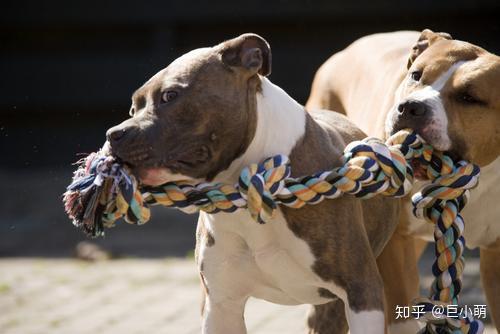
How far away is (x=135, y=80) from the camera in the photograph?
10.4 meters

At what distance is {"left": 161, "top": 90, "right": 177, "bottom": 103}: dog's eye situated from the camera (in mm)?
3457

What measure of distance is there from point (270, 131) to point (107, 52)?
7.16m

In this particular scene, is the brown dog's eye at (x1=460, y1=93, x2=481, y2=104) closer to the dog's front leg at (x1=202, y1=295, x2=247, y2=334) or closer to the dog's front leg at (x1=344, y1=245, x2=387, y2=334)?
the dog's front leg at (x1=344, y1=245, x2=387, y2=334)

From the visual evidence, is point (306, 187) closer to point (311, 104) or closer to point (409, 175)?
point (409, 175)

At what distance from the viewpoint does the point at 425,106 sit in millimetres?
3873

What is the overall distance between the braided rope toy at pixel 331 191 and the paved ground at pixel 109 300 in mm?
1952

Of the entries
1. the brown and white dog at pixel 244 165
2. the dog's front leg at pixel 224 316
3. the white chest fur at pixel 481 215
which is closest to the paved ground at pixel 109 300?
the white chest fur at pixel 481 215

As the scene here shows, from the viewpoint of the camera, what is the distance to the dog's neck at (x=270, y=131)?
366 cm

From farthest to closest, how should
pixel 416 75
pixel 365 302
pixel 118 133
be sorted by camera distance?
pixel 416 75, pixel 365 302, pixel 118 133

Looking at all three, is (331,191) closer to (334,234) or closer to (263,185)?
(334,234)

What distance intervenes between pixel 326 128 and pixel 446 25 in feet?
19.7

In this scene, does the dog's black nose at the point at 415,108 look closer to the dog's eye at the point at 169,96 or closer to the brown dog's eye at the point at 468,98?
the brown dog's eye at the point at 468,98

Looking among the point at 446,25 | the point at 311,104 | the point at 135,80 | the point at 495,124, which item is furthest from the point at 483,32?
the point at 495,124

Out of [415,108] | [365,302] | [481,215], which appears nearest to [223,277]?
[365,302]
